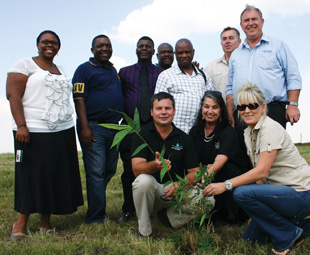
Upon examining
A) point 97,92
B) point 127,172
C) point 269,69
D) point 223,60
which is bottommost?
point 127,172

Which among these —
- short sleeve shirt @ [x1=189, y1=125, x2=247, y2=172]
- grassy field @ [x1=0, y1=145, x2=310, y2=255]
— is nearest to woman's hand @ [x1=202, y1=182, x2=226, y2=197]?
grassy field @ [x1=0, y1=145, x2=310, y2=255]

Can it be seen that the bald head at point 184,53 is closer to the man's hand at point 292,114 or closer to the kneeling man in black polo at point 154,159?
the kneeling man in black polo at point 154,159

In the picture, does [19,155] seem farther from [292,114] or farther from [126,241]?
[292,114]

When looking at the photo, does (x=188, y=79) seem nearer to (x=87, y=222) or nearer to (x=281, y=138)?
(x=281, y=138)

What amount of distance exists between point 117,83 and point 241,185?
7.78 feet

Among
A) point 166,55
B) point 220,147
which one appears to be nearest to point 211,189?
point 220,147

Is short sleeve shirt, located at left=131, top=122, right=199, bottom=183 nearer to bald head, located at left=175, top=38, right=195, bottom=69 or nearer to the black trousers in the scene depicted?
the black trousers

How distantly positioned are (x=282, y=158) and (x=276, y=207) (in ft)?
1.64

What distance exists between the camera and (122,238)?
12.8ft

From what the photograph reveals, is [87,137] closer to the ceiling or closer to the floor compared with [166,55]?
closer to the floor

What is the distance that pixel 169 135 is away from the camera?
4191 mm

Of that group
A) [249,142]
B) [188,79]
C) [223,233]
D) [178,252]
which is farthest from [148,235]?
[188,79]

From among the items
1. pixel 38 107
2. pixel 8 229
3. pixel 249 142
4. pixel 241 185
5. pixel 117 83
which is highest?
pixel 117 83

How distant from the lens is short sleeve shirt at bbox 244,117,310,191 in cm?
351
